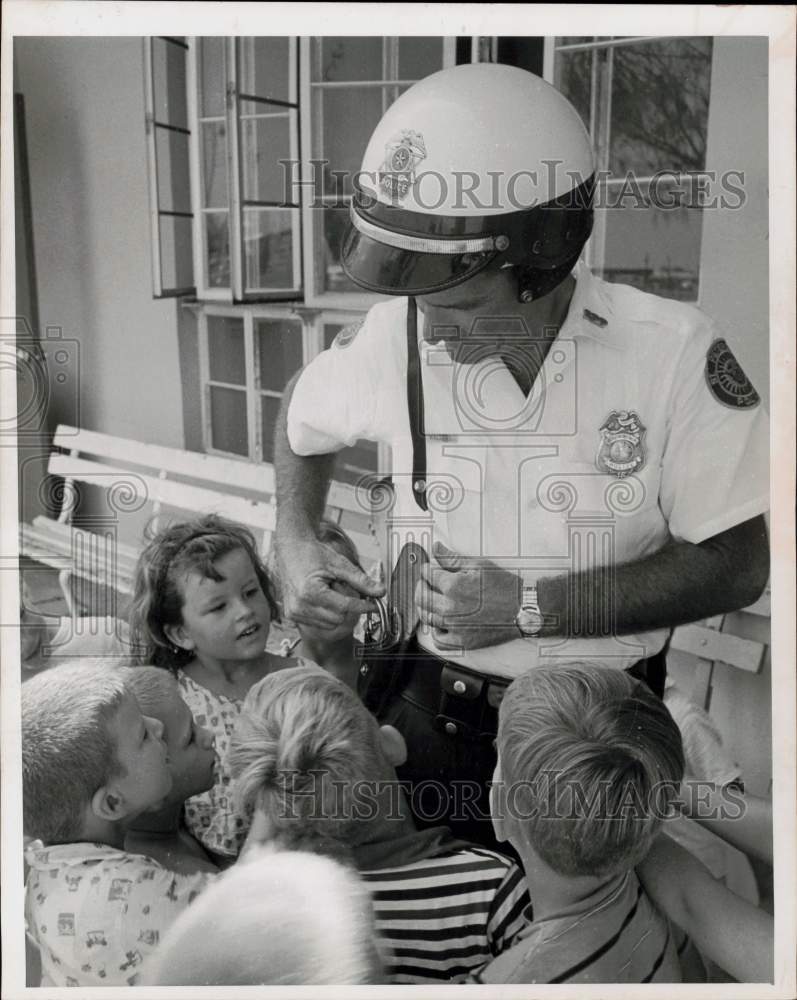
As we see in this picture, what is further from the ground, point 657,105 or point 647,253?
point 657,105

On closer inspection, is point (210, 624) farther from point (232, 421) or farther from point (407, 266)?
point (407, 266)

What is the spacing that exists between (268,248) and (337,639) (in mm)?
725

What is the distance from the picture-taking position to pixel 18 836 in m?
2.04

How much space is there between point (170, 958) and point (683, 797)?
970 millimetres

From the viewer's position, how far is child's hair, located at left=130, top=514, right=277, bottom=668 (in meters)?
2.02

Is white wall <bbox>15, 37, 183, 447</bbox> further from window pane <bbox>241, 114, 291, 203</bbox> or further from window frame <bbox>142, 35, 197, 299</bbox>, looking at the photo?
window pane <bbox>241, 114, 291, 203</bbox>

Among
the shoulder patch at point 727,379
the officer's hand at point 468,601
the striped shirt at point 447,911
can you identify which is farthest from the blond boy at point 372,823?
the shoulder patch at point 727,379

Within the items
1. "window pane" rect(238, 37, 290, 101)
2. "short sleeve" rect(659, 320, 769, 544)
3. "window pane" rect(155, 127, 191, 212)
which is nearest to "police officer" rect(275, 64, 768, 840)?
"short sleeve" rect(659, 320, 769, 544)

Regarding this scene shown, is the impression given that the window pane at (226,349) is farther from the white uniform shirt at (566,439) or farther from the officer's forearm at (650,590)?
the officer's forearm at (650,590)

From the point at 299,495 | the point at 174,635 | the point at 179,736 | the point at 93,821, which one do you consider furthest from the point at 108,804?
the point at 299,495

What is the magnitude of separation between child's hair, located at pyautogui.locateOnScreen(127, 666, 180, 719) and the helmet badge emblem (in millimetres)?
953

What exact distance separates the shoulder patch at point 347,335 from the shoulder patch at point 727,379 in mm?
624

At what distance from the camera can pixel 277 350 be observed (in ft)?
6.61

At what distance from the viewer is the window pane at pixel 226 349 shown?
2.02m
